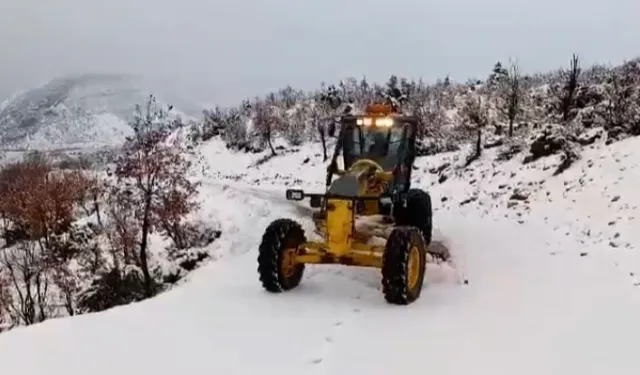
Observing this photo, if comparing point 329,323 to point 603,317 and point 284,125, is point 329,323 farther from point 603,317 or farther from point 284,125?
point 284,125

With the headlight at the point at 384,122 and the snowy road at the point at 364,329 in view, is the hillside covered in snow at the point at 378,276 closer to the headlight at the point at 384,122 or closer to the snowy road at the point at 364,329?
the snowy road at the point at 364,329

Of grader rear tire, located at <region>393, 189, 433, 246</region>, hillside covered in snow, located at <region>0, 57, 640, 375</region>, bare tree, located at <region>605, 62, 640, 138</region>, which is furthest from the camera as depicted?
bare tree, located at <region>605, 62, 640, 138</region>

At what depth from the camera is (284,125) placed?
57219mm

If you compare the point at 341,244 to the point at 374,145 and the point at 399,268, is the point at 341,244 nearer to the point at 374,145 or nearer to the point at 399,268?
the point at 399,268

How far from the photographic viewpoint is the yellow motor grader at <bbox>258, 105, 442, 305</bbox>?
8.12 m

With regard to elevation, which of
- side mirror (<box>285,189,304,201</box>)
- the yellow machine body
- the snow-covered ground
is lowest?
the snow-covered ground

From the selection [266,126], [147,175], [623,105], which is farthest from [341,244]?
[266,126]

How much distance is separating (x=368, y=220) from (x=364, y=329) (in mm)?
3081

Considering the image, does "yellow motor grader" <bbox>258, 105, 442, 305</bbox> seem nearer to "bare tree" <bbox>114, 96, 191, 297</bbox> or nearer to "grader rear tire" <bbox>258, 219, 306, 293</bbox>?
"grader rear tire" <bbox>258, 219, 306, 293</bbox>

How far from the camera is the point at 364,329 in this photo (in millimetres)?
7086

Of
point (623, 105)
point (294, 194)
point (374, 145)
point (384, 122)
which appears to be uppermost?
point (384, 122)

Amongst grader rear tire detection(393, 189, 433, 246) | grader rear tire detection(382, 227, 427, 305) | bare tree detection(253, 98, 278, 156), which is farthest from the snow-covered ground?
Answer: bare tree detection(253, 98, 278, 156)

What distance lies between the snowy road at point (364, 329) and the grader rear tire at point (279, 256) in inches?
9.4

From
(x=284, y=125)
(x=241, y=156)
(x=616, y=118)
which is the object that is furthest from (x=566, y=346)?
(x=284, y=125)
